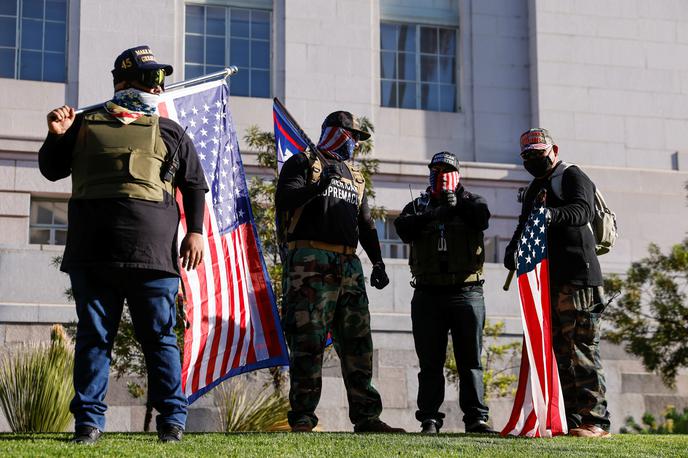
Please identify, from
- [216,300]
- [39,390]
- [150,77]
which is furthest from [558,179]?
[39,390]

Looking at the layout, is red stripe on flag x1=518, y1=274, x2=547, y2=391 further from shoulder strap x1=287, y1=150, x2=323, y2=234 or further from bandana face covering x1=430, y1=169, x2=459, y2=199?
shoulder strap x1=287, y1=150, x2=323, y2=234

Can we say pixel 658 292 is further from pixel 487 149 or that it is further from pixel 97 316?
pixel 97 316

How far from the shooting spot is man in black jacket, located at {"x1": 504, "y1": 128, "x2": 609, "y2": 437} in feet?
26.3

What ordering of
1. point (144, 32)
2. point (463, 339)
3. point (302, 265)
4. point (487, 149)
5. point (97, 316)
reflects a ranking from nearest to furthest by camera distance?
point (97, 316) → point (302, 265) → point (463, 339) → point (144, 32) → point (487, 149)

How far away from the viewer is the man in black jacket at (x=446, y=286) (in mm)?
8500

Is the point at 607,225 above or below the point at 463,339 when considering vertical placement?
above

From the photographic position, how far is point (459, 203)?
8641 millimetres

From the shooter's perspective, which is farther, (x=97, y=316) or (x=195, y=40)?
(x=195, y=40)

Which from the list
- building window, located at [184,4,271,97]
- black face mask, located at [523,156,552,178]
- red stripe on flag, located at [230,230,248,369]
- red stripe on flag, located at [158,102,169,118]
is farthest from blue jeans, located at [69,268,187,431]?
building window, located at [184,4,271,97]

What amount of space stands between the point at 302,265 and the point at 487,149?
9.77 metres

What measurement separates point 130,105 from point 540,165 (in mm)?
3233

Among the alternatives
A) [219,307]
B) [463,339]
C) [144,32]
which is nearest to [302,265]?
[219,307]

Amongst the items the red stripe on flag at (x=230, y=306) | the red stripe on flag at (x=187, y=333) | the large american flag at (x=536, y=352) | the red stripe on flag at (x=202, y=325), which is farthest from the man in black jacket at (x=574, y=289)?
the red stripe on flag at (x=187, y=333)

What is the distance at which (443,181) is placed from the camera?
8703mm
